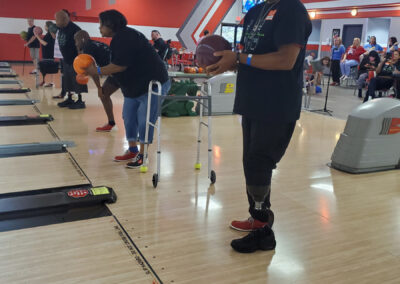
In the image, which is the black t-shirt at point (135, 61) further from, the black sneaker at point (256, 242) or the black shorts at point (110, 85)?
the black sneaker at point (256, 242)

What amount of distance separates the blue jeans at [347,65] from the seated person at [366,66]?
1.73 meters

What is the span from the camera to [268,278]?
2.09m

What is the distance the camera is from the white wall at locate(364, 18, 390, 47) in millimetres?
15828

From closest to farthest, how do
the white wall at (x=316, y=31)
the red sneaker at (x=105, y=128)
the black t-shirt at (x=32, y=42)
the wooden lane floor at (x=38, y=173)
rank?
the wooden lane floor at (x=38, y=173) < the red sneaker at (x=105, y=128) < the black t-shirt at (x=32, y=42) < the white wall at (x=316, y=31)

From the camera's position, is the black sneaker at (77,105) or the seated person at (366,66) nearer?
the black sneaker at (77,105)

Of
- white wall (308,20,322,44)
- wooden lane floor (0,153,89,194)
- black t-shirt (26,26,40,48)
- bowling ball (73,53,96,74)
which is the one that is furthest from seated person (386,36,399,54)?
black t-shirt (26,26,40,48)

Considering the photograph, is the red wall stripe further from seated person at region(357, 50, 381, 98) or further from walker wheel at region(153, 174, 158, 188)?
walker wheel at region(153, 174, 158, 188)

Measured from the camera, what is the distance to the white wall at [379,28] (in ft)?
51.9

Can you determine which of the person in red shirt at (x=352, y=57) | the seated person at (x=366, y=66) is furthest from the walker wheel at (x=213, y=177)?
the person in red shirt at (x=352, y=57)

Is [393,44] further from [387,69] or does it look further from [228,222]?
[228,222]

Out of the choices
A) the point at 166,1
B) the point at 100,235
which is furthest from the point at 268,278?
the point at 166,1

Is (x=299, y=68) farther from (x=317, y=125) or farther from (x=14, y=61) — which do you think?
(x=14, y=61)

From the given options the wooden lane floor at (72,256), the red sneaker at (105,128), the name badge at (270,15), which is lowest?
the wooden lane floor at (72,256)

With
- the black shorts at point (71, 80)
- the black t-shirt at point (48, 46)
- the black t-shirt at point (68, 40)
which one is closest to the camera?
the black t-shirt at point (68, 40)
